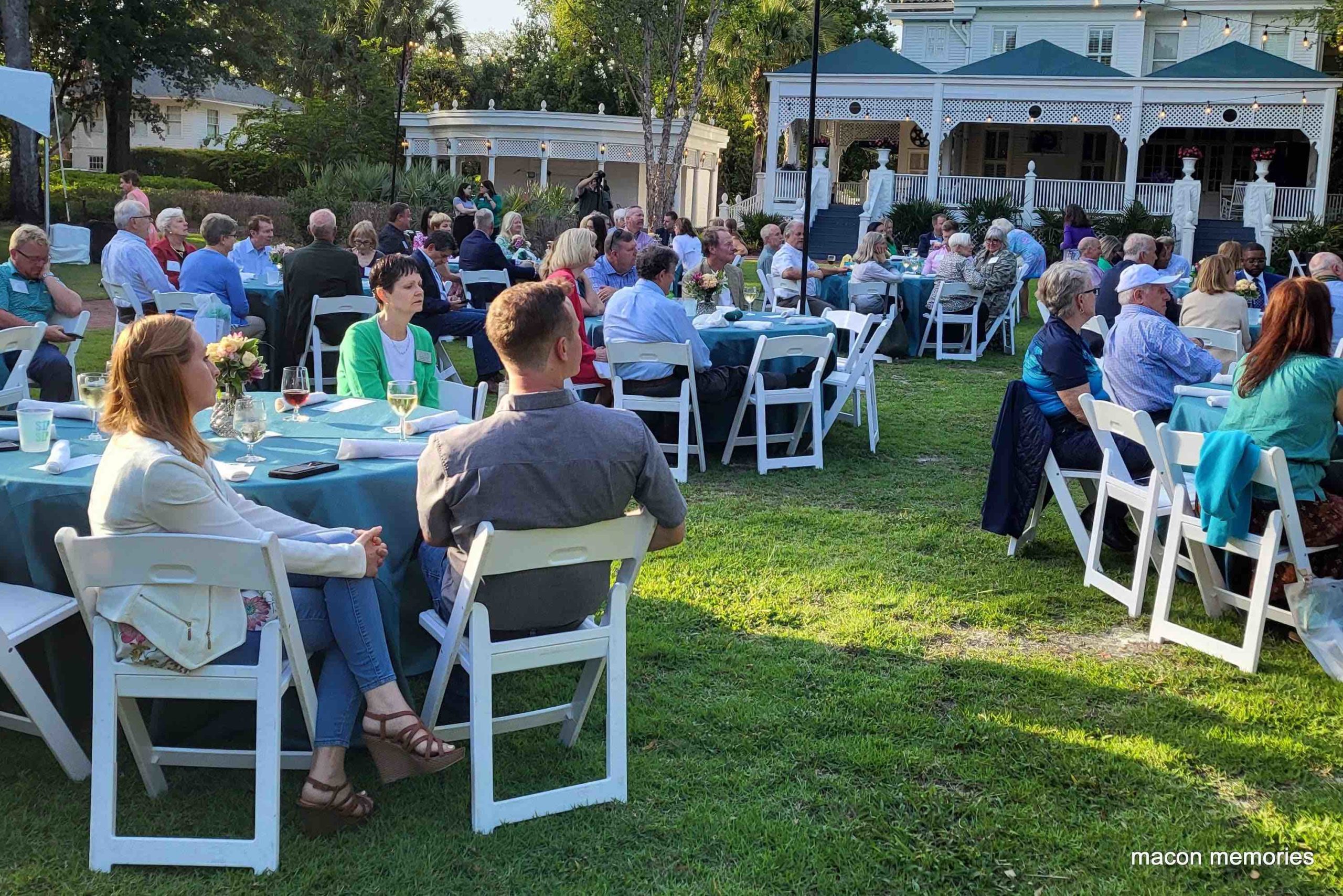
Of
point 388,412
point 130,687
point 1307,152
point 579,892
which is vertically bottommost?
point 579,892

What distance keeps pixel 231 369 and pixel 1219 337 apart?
615cm

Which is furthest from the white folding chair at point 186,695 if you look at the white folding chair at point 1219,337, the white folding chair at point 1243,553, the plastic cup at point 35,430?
the white folding chair at point 1219,337

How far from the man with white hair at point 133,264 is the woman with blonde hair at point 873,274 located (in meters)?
6.37

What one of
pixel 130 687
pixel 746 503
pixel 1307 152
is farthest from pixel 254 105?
pixel 130 687

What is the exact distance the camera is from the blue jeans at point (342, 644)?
10.4 ft

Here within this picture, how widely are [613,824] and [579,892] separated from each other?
Result: 34cm

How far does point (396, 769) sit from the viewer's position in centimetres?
321

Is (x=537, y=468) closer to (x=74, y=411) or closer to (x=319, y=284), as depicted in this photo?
(x=74, y=411)

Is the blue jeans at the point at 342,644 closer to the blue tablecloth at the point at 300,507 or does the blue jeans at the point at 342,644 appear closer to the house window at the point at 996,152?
the blue tablecloth at the point at 300,507

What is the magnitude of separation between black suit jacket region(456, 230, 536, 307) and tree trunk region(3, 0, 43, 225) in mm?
A: 15274

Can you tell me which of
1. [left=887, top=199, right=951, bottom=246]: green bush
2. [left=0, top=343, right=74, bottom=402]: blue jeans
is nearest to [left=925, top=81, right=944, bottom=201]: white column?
[left=887, top=199, right=951, bottom=246]: green bush

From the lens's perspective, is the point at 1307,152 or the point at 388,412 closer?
the point at 388,412

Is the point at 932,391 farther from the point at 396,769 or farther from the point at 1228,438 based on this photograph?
the point at 396,769

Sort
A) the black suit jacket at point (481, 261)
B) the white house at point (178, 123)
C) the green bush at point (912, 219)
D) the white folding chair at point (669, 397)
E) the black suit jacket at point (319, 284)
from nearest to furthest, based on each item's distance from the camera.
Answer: the white folding chair at point (669, 397), the black suit jacket at point (319, 284), the black suit jacket at point (481, 261), the green bush at point (912, 219), the white house at point (178, 123)
